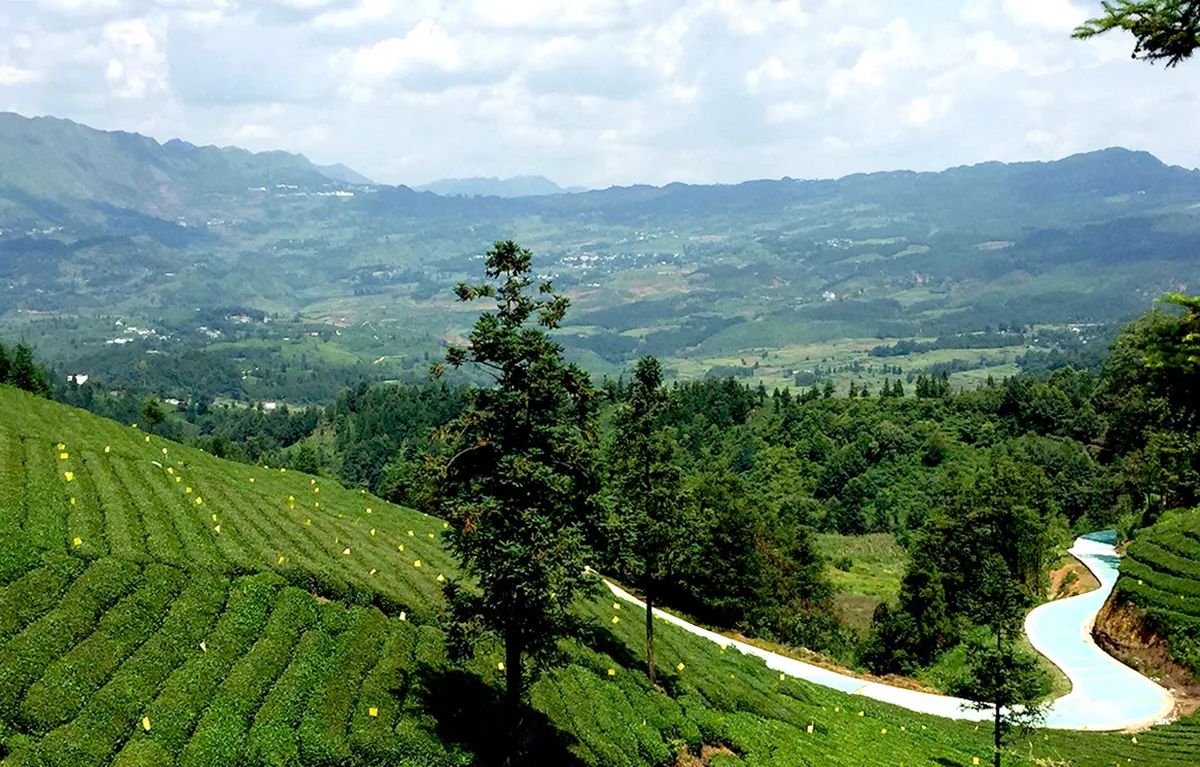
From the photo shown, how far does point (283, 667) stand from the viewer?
26.6 m

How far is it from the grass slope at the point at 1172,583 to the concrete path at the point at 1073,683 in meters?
3.04

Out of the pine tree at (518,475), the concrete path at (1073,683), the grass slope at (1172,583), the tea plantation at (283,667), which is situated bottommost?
the concrete path at (1073,683)

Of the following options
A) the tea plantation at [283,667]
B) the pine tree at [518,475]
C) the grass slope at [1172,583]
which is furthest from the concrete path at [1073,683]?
the pine tree at [518,475]

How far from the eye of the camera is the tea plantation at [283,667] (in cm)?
2272

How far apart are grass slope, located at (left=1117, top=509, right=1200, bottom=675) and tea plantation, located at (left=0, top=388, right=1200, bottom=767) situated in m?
9.67

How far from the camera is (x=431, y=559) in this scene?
4294 cm

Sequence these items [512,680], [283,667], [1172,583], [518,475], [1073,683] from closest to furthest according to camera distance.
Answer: [518,475] < [512,680] < [283,667] < [1073,683] < [1172,583]

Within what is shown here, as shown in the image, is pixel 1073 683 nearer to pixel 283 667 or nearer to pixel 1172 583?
pixel 1172 583

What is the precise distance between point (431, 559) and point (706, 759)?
1772cm

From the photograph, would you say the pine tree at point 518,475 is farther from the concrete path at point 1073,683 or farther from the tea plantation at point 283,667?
the concrete path at point 1073,683

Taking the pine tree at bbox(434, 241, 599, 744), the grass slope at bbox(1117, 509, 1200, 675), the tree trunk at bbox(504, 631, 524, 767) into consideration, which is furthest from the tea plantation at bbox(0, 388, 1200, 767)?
the grass slope at bbox(1117, 509, 1200, 675)

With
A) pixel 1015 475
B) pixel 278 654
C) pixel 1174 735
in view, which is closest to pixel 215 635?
pixel 278 654

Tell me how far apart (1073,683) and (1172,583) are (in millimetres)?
9402

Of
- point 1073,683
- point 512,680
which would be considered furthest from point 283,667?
point 1073,683
